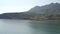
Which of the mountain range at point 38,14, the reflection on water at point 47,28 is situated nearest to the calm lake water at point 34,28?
the reflection on water at point 47,28

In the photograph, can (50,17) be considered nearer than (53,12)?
Yes

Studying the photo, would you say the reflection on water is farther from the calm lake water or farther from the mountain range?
the mountain range

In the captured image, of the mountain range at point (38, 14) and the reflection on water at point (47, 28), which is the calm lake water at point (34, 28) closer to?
the reflection on water at point (47, 28)

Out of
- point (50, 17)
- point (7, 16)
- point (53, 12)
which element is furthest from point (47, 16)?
point (7, 16)

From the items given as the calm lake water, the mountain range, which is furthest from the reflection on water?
the mountain range

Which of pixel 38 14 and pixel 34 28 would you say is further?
pixel 34 28

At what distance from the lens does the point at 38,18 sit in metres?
7.33

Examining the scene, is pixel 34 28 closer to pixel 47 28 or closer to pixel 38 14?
pixel 47 28

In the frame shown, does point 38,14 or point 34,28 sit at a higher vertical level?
point 38,14

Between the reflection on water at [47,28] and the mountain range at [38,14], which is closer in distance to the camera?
the reflection on water at [47,28]

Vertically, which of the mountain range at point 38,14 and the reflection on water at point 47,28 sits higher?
the mountain range at point 38,14

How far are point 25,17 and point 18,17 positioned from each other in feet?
1.56

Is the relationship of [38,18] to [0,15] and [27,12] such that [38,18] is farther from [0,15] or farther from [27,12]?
[0,15]

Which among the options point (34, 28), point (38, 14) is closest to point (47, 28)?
point (34, 28)
